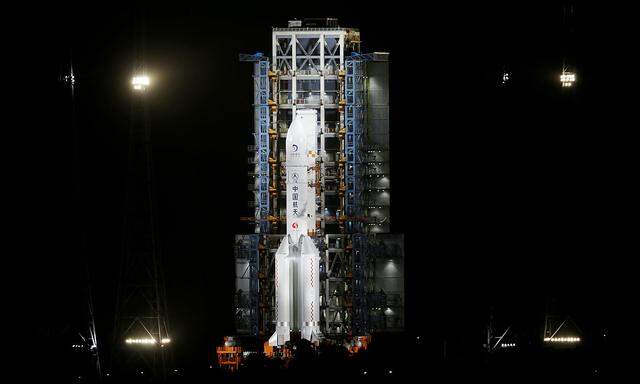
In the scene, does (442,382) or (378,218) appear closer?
(442,382)

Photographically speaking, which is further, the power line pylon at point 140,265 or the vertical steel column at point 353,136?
the vertical steel column at point 353,136

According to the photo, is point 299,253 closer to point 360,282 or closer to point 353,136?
point 360,282

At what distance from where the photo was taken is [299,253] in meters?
52.4

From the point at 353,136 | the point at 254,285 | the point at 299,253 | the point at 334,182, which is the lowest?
the point at 254,285

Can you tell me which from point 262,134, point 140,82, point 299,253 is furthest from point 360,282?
point 140,82

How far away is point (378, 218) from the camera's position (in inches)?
2179

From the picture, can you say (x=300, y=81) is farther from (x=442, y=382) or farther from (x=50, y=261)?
(x=442, y=382)

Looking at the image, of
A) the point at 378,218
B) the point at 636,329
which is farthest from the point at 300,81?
the point at 636,329

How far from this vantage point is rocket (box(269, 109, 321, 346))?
2063 inches

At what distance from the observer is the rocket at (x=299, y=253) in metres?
52.4

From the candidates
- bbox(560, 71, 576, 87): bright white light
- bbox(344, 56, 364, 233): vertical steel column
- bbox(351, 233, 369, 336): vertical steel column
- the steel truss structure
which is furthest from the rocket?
bbox(560, 71, 576, 87): bright white light

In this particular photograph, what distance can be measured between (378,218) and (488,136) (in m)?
4.77

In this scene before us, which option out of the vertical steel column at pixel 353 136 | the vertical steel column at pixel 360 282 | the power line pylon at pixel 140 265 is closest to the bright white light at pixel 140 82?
the power line pylon at pixel 140 265

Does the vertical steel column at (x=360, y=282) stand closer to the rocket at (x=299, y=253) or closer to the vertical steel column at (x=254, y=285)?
the rocket at (x=299, y=253)
